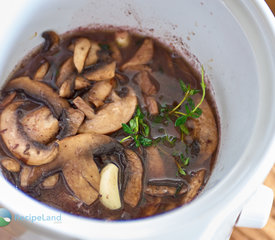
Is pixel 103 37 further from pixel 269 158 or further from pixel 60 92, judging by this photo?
pixel 269 158

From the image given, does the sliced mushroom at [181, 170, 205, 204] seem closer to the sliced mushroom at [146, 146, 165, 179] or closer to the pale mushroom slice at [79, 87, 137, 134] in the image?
the sliced mushroom at [146, 146, 165, 179]

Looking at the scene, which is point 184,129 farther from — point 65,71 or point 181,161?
point 65,71

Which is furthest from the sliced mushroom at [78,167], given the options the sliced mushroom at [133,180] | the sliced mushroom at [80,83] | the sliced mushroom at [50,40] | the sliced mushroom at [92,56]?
the sliced mushroom at [50,40]

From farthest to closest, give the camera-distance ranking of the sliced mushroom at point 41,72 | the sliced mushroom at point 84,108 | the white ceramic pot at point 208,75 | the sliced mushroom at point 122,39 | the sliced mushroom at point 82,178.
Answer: the sliced mushroom at point 122,39
the sliced mushroom at point 41,72
the sliced mushroom at point 84,108
the sliced mushroom at point 82,178
the white ceramic pot at point 208,75

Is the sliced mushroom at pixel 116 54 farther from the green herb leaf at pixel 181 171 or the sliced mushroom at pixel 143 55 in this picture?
the green herb leaf at pixel 181 171

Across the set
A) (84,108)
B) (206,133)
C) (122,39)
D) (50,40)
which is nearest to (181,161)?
(206,133)

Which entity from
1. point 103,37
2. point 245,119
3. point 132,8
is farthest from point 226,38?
point 103,37
